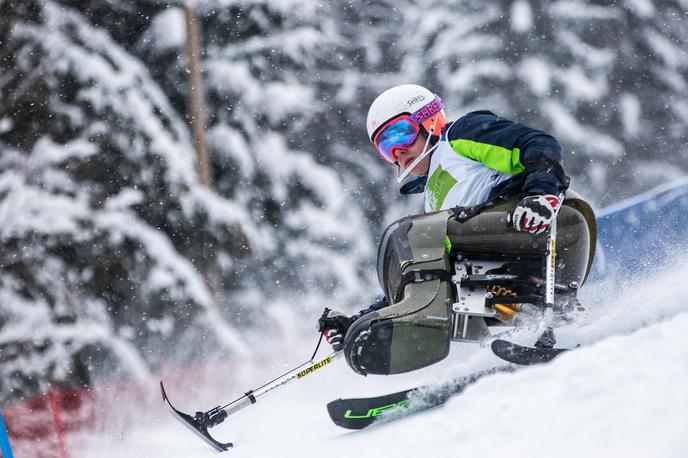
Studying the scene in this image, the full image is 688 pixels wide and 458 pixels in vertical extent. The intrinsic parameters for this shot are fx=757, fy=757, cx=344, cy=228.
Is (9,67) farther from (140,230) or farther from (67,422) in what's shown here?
(67,422)

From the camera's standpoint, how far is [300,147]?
10742 millimetres

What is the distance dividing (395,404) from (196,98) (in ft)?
26.8

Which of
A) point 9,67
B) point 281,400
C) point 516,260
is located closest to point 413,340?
point 516,260

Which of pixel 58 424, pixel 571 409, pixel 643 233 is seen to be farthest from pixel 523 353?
pixel 58 424

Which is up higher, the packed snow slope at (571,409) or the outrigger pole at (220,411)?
the outrigger pole at (220,411)

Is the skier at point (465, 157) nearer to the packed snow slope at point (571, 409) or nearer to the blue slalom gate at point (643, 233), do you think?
the packed snow slope at point (571, 409)

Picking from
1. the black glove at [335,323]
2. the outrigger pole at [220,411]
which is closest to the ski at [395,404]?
the outrigger pole at [220,411]

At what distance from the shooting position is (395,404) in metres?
3.08

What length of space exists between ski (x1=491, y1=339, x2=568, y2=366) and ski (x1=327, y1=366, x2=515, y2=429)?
0.28ft

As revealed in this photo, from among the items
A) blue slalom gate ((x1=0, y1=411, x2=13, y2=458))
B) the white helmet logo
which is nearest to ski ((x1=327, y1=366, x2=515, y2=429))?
the white helmet logo

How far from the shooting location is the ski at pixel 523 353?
2.88 metres

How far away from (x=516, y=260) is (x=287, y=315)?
702 cm

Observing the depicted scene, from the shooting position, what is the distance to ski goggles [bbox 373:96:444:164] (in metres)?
3.69

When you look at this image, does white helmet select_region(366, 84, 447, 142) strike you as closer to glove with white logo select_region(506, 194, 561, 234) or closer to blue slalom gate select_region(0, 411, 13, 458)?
glove with white logo select_region(506, 194, 561, 234)
